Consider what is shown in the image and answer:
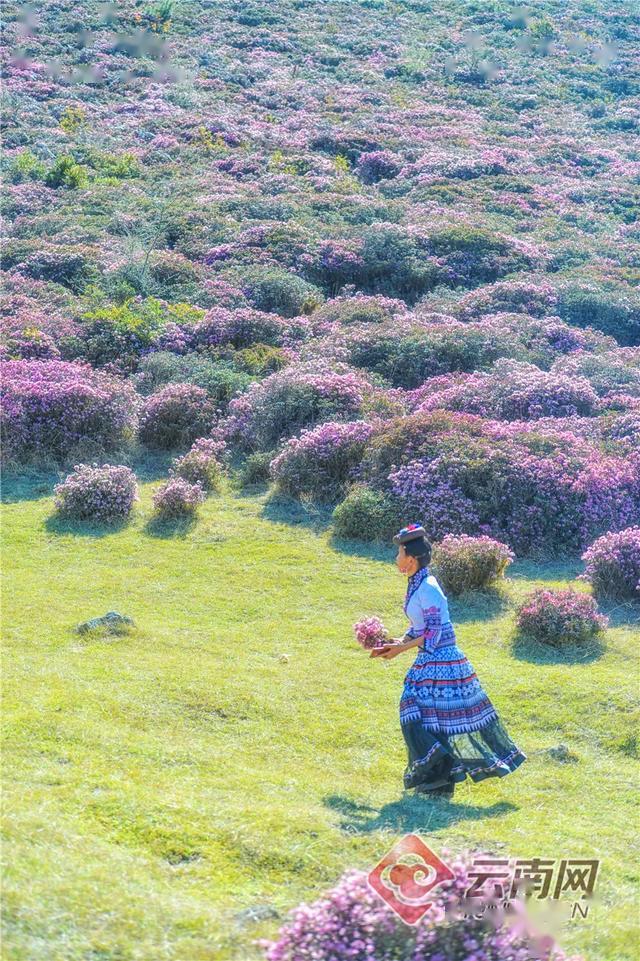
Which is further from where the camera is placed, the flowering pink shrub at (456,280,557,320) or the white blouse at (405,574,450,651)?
the flowering pink shrub at (456,280,557,320)

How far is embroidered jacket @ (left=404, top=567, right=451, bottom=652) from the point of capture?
24.5 feet

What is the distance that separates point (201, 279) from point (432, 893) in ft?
73.9

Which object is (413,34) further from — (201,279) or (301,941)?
(301,941)

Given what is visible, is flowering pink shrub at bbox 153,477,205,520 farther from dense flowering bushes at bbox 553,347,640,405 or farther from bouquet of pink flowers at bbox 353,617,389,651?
dense flowering bushes at bbox 553,347,640,405

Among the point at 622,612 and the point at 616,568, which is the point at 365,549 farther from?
the point at 622,612

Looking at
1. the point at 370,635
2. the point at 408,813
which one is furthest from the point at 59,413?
the point at 408,813

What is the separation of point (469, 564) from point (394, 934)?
27.8ft

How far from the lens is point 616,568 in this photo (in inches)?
510

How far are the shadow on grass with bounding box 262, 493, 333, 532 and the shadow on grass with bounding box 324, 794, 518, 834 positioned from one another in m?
8.10

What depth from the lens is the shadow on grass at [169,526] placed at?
48.5 ft

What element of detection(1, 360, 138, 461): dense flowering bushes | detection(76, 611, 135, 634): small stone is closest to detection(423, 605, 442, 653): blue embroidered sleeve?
detection(76, 611, 135, 634): small stone

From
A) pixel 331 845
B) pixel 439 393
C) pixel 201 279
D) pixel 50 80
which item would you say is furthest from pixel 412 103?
pixel 331 845

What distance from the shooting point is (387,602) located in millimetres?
12680

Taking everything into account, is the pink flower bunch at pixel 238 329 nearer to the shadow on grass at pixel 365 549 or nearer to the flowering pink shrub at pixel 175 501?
the flowering pink shrub at pixel 175 501
